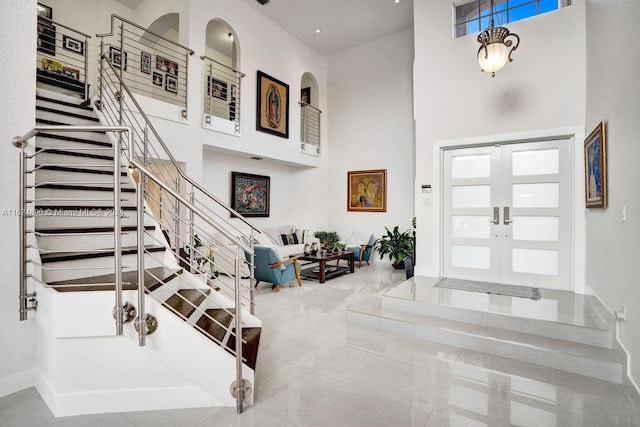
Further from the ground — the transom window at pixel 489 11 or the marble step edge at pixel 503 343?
the transom window at pixel 489 11

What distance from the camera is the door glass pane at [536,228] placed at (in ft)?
15.0

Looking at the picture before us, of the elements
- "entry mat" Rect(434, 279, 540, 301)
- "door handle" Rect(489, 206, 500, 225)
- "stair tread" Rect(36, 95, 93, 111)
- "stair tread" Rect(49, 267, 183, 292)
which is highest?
"stair tread" Rect(36, 95, 93, 111)

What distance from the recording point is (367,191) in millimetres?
8781

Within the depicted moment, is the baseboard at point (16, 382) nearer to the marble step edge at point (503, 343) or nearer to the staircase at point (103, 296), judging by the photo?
the staircase at point (103, 296)

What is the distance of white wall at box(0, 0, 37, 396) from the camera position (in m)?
2.38

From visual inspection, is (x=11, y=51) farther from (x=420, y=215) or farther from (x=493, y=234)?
Answer: (x=493, y=234)

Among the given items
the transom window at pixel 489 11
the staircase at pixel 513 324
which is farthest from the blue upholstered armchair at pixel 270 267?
the transom window at pixel 489 11

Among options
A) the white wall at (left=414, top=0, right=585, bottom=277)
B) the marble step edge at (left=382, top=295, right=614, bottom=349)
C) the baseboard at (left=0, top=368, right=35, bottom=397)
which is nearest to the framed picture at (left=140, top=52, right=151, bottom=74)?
the white wall at (left=414, top=0, right=585, bottom=277)

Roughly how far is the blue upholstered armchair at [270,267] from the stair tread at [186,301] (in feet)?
7.61

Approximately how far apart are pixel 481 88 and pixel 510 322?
11.2 feet

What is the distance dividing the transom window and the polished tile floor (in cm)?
470

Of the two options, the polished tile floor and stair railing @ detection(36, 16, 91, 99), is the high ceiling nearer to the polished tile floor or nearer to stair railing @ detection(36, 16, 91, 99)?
stair railing @ detection(36, 16, 91, 99)

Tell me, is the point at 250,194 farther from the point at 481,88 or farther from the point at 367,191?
the point at 481,88

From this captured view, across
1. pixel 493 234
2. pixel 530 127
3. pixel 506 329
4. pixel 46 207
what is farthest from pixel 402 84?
pixel 46 207
